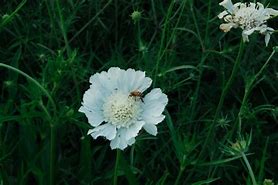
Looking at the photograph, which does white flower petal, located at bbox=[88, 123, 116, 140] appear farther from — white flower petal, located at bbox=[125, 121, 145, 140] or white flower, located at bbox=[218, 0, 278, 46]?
white flower, located at bbox=[218, 0, 278, 46]

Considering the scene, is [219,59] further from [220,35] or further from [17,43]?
[17,43]

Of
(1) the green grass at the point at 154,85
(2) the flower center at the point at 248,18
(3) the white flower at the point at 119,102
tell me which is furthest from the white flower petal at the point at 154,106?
(2) the flower center at the point at 248,18

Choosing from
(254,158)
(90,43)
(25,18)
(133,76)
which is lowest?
(254,158)

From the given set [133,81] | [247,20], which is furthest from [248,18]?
[133,81]

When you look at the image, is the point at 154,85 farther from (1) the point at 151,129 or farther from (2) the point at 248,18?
(1) the point at 151,129

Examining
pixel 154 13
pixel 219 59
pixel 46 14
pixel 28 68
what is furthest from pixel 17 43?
pixel 219 59

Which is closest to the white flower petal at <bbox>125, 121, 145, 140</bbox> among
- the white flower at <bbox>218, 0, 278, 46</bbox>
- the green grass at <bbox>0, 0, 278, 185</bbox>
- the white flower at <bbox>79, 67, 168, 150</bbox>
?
the white flower at <bbox>79, 67, 168, 150</bbox>

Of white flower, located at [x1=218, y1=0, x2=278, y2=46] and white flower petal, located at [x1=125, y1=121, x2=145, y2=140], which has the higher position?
white flower, located at [x1=218, y1=0, x2=278, y2=46]

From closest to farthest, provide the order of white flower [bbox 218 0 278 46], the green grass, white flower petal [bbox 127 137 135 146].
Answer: white flower petal [bbox 127 137 135 146]
white flower [bbox 218 0 278 46]
the green grass
